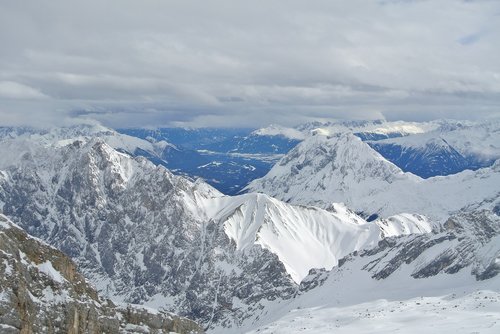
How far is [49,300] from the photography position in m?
60.0

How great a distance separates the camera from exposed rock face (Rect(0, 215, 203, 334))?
182 ft

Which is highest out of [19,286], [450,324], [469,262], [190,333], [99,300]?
[19,286]

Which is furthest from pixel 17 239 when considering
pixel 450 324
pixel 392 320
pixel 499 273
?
pixel 499 273

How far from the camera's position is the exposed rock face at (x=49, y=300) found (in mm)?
55562

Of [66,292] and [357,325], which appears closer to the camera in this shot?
[66,292]

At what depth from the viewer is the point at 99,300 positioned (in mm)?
67000

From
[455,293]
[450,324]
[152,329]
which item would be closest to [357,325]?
[450,324]

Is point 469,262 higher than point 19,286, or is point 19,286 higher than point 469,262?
point 19,286

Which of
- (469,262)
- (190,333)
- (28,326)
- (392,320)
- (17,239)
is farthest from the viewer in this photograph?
(469,262)

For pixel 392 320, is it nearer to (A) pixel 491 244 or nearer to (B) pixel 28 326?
(B) pixel 28 326

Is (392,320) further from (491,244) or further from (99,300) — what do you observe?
(491,244)

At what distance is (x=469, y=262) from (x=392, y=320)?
86.6m

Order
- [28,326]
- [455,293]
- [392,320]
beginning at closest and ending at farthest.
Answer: [28,326], [392,320], [455,293]

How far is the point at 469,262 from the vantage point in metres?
187
